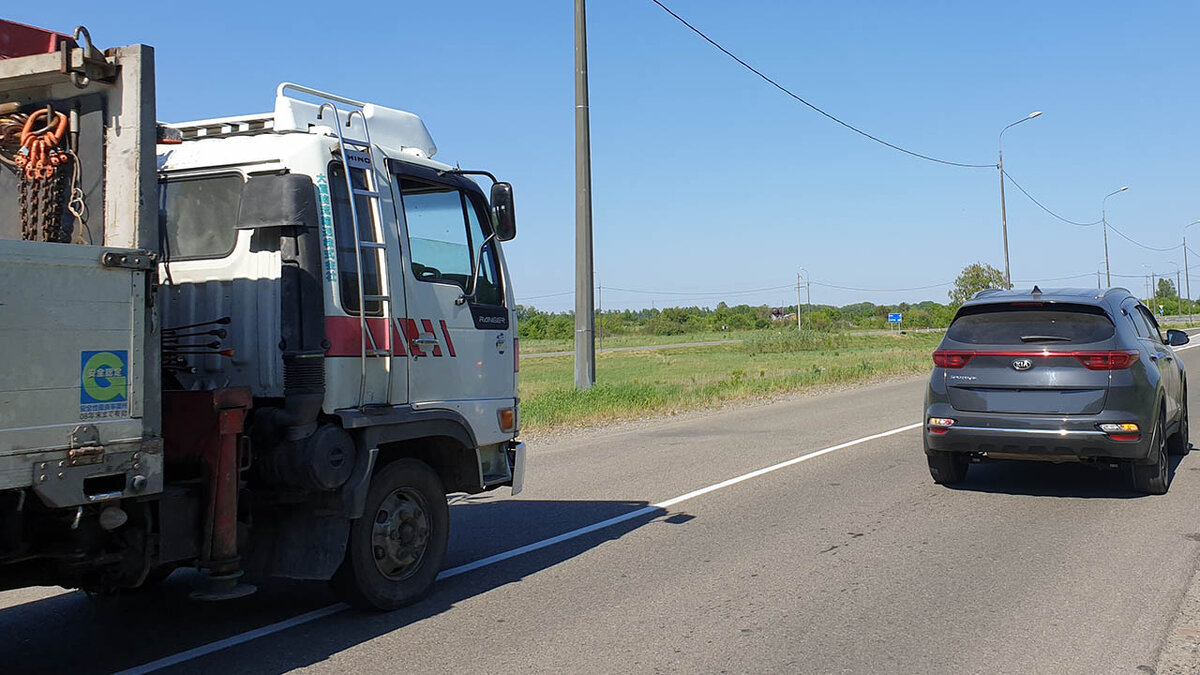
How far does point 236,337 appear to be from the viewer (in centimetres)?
541

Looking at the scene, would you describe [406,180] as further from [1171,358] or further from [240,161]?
[1171,358]

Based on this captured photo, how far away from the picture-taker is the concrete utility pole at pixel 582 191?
18562mm

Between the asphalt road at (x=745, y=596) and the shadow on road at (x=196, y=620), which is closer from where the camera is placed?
the asphalt road at (x=745, y=596)

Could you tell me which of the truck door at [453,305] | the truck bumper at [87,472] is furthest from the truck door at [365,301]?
the truck bumper at [87,472]

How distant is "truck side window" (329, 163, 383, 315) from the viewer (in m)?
5.57

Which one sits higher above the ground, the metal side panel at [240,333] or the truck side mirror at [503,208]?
the truck side mirror at [503,208]

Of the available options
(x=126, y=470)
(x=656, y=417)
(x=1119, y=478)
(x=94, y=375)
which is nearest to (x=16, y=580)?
(x=126, y=470)

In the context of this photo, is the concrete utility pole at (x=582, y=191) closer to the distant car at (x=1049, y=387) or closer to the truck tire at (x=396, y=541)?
the distant car at (x=1049, y=387)

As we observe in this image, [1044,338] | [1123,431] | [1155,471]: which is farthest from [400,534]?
[1155,471]

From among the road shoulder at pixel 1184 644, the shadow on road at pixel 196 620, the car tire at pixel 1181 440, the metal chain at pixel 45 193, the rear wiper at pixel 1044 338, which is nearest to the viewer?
the metal chain at pixel 45 193

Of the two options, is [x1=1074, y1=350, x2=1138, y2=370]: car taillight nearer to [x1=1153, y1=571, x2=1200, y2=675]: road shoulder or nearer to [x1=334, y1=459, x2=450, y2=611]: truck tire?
[x1=1153, y1=571, x2=1200, y2=675]: road shoulder

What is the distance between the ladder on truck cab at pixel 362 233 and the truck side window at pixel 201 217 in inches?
24.4

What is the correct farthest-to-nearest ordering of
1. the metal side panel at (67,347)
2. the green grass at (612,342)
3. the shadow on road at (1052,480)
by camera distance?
the green grass at (612,342) < the shadow on road at (1052,480) < the metal side panel at (67,347)

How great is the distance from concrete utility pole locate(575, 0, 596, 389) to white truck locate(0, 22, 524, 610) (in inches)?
456
